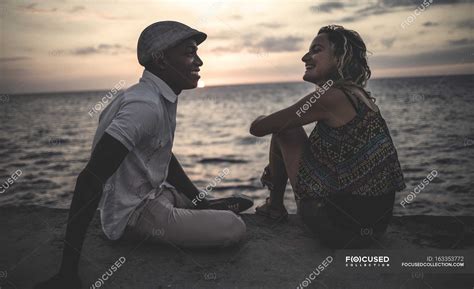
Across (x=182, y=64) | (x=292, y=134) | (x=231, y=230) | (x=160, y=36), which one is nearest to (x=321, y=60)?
(x=292, y=134)

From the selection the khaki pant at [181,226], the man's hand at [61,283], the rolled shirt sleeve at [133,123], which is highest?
the rolled shirt sleeve at [133,123]

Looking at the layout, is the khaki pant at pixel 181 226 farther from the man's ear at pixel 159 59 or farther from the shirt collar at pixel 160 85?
the man's ear at pixel 159 59

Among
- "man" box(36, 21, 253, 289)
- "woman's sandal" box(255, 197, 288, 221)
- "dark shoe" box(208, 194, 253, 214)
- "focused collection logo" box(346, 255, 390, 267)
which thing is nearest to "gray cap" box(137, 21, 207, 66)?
"man" box(36, 21, 253, 289)

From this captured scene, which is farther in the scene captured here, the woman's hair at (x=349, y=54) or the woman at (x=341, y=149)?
the woman's hair at (x=349, y=54)

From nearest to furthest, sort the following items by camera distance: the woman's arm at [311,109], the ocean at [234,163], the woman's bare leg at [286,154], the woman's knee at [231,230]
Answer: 1. the woman's arm at [311,109]
2. the woman's knee at [231,230]
3. the woman's bare leg at [286,154]
4. the ocean at [234,163]

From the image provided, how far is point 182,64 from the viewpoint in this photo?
2.74 metres

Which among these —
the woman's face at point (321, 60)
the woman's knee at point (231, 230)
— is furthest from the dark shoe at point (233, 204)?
the woman's face at point (321, 60)

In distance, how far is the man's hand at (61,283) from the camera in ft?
7.01

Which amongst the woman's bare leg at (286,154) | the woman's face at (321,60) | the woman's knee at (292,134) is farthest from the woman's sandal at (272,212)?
the woman's face at (321,60)

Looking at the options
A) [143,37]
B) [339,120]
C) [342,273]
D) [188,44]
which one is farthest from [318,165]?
[143,37]

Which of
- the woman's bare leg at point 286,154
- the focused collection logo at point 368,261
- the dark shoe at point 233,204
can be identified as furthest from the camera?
the dark shoe at point 233,204

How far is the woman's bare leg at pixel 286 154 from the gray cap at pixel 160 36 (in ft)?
3.25

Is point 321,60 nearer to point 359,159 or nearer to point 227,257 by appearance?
point 359,159

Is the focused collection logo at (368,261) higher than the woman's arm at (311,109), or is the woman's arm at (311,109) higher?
the woman's arm at (311,109)
